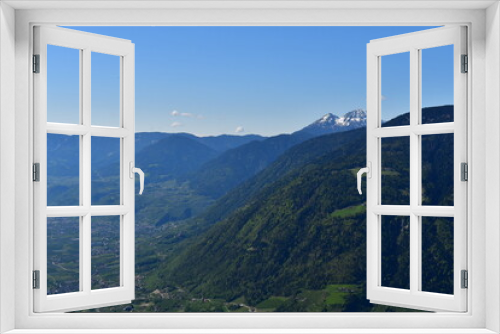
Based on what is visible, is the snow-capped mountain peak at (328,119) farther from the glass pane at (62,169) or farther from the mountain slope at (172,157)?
the glass pane at (62,169)

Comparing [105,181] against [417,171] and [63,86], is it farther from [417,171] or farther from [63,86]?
[417,171]

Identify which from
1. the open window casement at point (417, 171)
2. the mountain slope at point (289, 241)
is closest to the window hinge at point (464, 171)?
the open window casement at point (417, 171)

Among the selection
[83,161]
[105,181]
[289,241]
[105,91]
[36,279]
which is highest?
[105,91]

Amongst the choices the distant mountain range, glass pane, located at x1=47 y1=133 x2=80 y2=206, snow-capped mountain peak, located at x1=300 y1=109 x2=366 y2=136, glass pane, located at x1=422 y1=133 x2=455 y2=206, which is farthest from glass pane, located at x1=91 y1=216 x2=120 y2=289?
glass pane, located at x1=422 y1=133 x2=455 y2=206

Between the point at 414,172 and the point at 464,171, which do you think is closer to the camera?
the point at 464,171

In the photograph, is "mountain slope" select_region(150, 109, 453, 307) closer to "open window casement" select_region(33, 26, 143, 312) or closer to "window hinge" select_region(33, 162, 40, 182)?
"open window casement" select_region(33, 26, 143, 312)

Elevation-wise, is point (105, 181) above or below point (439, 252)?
above

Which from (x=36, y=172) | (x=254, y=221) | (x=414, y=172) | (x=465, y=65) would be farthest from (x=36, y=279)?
(x=254, y=221)
